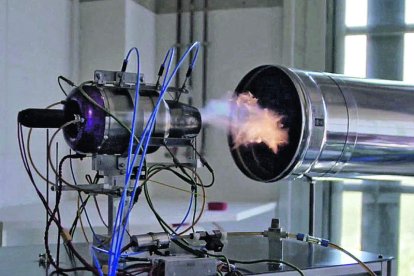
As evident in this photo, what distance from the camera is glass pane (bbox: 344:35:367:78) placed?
258 centimetres

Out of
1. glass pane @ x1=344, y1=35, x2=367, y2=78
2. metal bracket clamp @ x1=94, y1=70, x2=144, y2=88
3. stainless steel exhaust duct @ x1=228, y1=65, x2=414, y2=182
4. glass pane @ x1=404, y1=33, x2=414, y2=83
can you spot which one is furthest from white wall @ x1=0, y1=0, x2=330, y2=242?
stainless steel exhaust duct @ x1=228, y1=65, x2=414, y2=182

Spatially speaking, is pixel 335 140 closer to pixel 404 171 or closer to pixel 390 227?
pixel 404 171

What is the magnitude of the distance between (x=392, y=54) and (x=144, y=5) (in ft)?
4.22

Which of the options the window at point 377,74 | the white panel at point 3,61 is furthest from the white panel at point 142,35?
the window at point 377,74

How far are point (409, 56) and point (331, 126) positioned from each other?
5.83 ft

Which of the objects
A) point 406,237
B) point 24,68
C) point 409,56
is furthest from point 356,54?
point 24,68

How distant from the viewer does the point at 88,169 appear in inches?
95.7

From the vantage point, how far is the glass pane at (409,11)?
98.8 inches

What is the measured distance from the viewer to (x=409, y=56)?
8.31ft

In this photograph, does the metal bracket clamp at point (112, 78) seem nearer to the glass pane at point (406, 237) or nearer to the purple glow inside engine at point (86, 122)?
the purple glow inside engine at point (86, 122)

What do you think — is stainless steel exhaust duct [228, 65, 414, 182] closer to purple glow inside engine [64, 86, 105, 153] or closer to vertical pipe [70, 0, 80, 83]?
purple glow inside engine [64, 86, 105, 153]

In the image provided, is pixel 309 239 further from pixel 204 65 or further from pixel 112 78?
pixel 204 65

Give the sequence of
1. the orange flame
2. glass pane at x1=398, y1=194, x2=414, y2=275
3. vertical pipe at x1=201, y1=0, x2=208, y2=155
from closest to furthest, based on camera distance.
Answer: the orange flame, glass pane at x1=398, y1=194, x2=414, y2=275, vertical pipe at x1=201, y1=0, x2=208, y2=155

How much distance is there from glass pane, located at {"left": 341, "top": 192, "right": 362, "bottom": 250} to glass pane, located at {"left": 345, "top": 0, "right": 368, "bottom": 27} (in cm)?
85
